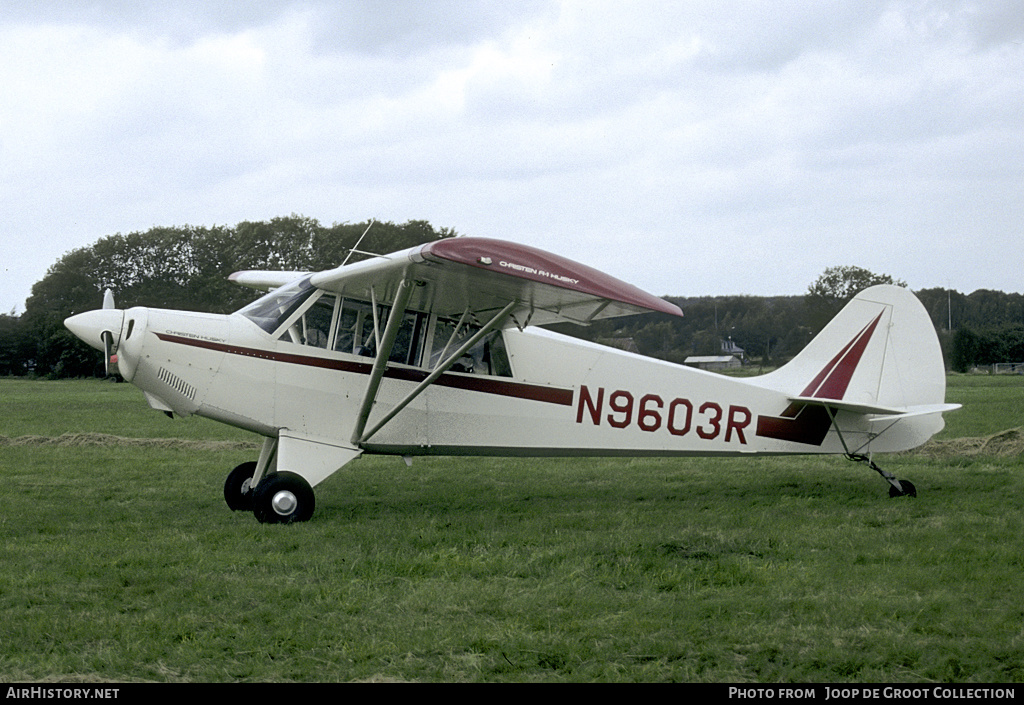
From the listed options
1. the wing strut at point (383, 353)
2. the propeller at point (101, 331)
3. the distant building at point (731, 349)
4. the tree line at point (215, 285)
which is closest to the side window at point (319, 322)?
the wing strut at point (383, 353)

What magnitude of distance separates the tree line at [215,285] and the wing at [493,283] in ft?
96.0

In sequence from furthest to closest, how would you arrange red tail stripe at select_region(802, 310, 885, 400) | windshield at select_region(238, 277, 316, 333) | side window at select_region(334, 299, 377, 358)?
red tail stripe at select_region(802, 310, 885, 400) → side window at select_region(334, 299, 377, 358) → windshield at select_region(238, 277, 316, 333)

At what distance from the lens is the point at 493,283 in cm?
791

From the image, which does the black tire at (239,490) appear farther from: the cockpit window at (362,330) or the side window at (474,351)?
the side window at (474,351)

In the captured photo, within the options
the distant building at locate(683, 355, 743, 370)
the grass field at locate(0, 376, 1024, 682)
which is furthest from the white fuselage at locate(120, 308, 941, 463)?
the distant building at locate(683, 355, 743, 370)

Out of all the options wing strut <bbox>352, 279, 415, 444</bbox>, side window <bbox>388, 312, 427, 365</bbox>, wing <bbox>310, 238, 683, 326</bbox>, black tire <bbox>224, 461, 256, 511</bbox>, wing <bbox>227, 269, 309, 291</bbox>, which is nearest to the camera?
wing <bbox>310, 238, 683, 326</bbox>

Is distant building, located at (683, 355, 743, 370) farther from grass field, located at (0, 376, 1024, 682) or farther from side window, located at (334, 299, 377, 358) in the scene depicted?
side window, located at (334, 299, 377, 358)

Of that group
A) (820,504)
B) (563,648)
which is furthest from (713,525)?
(563,648)

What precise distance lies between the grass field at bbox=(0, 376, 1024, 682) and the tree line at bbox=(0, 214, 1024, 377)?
28.6 meters

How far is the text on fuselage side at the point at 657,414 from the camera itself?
9.52 meters

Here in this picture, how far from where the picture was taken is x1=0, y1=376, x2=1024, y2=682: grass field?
4.36m

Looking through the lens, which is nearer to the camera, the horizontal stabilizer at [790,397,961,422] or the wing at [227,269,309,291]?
the horizontal stabilizer at [790,397,961,422]

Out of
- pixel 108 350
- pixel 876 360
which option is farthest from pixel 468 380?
pixel 876 360
